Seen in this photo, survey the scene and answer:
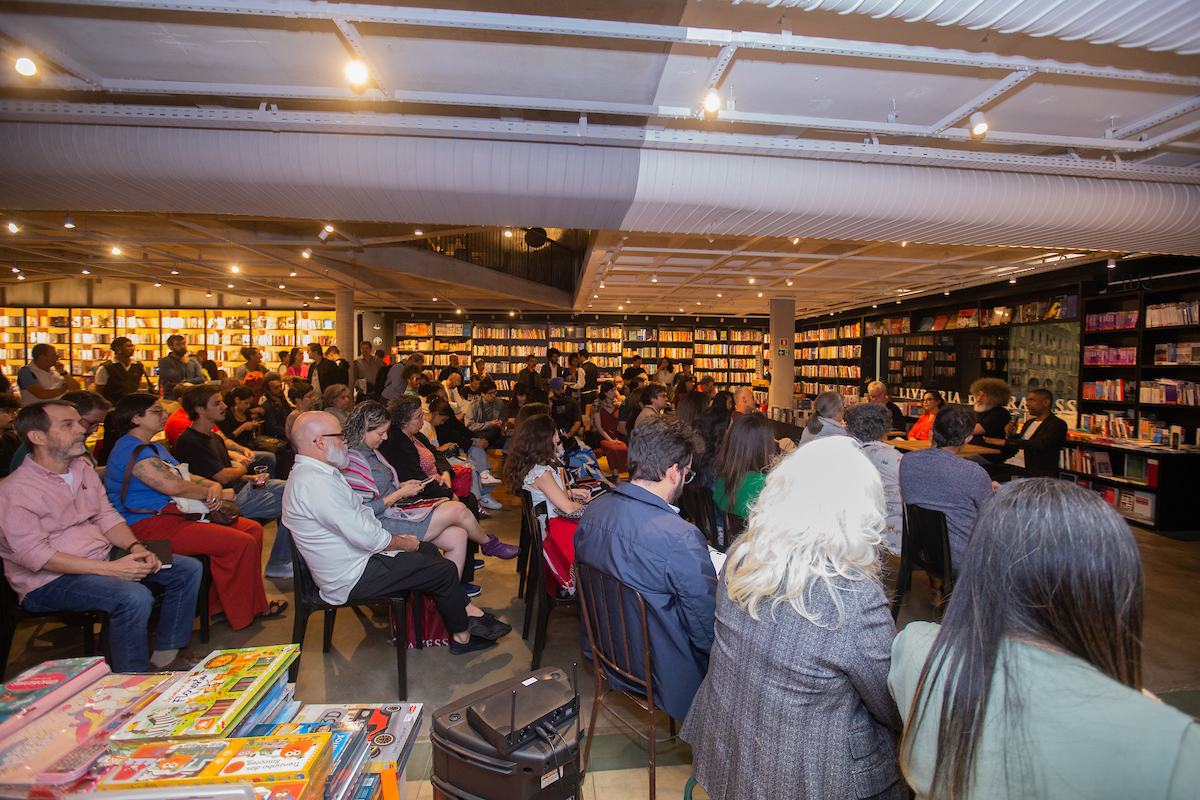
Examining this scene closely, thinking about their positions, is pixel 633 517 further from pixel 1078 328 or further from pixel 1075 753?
pixel 1078 328

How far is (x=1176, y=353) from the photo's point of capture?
5.43 metres

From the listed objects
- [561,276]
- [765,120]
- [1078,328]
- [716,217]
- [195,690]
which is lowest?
[195,690]

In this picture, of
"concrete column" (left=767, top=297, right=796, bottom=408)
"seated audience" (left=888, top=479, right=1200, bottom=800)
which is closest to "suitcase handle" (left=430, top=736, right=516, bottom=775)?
"seated audience" (left=888, top=479, right=1200, bottom=800)

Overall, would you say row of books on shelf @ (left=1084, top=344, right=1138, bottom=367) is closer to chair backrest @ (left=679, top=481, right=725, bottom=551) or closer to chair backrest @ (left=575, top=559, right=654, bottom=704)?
chair backrest @ (left=679, top=481, right=725, bottom=551)

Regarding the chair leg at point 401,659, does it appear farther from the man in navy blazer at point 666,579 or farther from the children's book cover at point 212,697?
the man in navy blazer at point 666,579

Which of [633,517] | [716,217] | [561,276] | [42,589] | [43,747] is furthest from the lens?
[561,276]

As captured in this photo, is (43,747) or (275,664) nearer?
(43,747)

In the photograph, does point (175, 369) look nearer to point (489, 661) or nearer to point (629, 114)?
point (489, 661)

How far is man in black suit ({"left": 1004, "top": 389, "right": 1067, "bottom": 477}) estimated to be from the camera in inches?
195

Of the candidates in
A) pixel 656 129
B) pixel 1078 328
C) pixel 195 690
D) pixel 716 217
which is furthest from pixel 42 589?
pixel 1078 328

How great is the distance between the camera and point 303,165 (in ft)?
10.4

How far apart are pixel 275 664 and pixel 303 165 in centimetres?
285

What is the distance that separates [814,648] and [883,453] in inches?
111

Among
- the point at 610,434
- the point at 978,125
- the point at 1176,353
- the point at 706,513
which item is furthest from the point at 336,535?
the point at 1176,353
